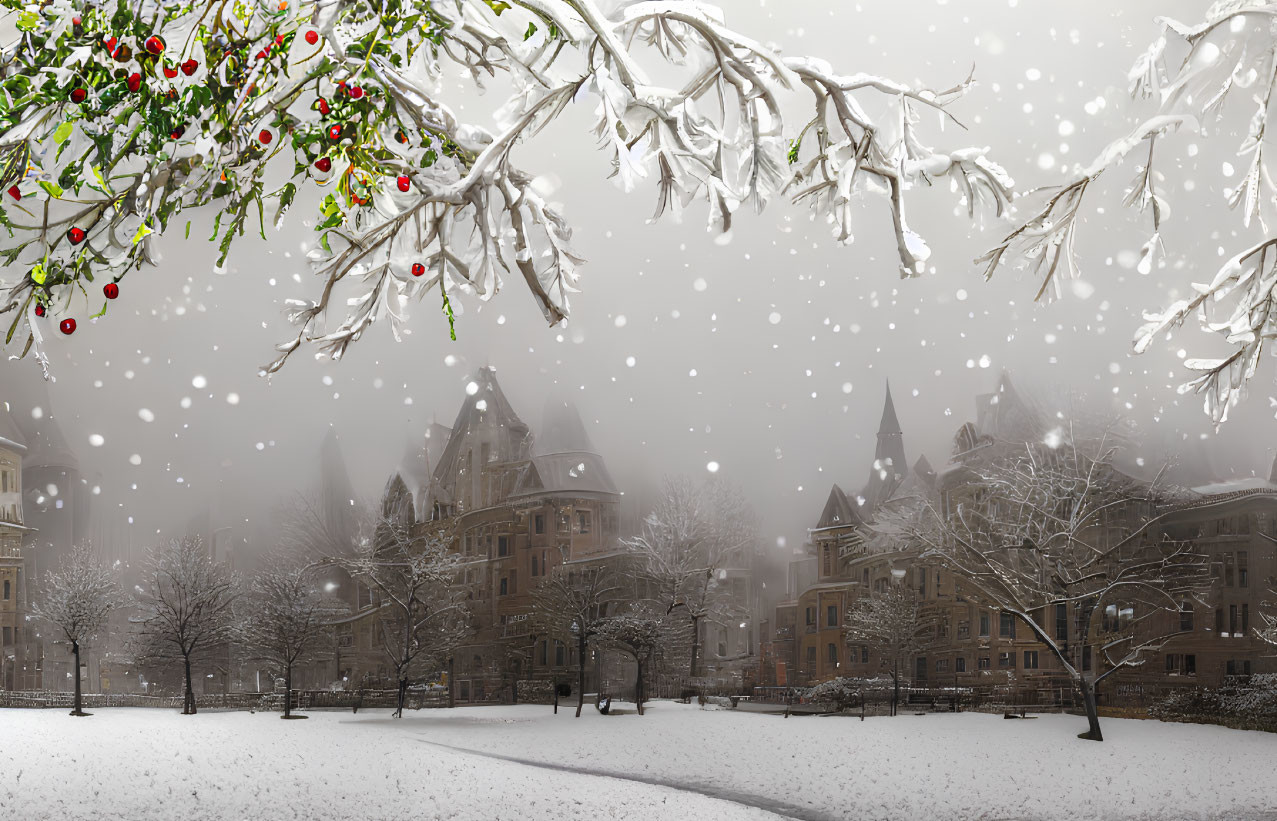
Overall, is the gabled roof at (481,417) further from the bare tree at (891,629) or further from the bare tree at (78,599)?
the bare tree at (891,629)

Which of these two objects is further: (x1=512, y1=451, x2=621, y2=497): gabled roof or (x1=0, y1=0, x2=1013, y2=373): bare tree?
(x1=512, y1=451, x2=621, y2=497): gabled roof

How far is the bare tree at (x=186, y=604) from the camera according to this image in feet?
23.0

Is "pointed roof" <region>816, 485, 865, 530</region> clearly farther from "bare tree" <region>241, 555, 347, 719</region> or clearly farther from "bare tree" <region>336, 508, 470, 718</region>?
"bare tree" <region>241, 555, 347, 719</region>

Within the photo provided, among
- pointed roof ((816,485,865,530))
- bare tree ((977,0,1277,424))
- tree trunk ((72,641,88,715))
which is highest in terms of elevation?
bare tree ((977,0,1277,424))

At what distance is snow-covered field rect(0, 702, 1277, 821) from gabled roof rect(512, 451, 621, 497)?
175 centimetres

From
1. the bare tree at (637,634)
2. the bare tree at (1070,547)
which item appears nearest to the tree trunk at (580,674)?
the bare tree at (637,634)

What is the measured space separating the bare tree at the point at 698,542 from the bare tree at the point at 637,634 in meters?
0.29

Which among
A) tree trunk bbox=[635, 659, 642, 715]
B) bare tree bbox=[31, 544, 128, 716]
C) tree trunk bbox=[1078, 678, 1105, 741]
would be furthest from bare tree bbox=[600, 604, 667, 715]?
bare tree bbox=[31, 544, 128, 716]

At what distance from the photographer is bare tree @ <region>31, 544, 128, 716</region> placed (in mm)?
6664

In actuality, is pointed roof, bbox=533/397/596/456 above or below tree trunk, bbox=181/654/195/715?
above

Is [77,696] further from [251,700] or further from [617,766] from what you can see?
[617,766]

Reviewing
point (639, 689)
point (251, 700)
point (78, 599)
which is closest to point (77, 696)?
point (78, 599)

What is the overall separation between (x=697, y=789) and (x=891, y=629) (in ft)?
6.35

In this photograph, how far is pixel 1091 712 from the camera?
23.1 ft
